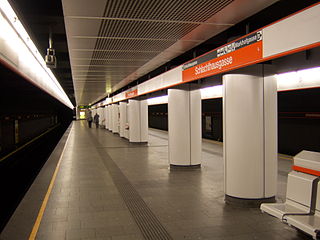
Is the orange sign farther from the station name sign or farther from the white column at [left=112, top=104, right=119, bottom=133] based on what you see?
the station name sign

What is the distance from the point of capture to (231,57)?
462 centimetres

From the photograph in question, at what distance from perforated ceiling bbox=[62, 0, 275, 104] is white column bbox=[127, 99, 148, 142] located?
25.1ft

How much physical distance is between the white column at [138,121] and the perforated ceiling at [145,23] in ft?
25.1

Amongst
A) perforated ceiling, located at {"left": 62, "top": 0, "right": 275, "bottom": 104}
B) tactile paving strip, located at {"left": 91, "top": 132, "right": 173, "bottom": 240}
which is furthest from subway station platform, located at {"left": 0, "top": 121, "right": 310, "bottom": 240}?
perforated ceiling, located at {"left": 62, "top": 0, "right": 275, "bottom": 104}

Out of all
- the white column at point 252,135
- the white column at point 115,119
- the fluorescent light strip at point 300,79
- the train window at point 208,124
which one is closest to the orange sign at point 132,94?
the train window at point 208,124

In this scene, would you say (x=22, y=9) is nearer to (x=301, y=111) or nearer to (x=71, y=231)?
(x=71, y=231)

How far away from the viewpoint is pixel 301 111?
9727 mm

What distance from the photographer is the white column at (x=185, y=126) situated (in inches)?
321

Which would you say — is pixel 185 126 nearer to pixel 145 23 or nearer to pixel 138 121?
pixel 145 23

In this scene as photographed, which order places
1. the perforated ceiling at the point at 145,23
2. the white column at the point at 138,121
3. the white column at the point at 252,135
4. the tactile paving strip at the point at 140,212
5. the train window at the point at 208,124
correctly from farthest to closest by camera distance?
the train window at the point at 208,124, the white column at the point at 138,121, the white column at the point at 252,135, the tactile paving strip at the point at 140,212, the perforated ceiling at the point at 145,23

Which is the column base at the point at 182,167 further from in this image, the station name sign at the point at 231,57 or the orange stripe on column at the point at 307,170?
the orange stripe on column at the point at 307,170

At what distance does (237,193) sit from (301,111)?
5880mm

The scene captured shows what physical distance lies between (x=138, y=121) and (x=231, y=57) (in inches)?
395

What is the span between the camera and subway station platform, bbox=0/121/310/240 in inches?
155
